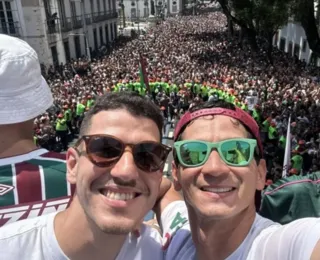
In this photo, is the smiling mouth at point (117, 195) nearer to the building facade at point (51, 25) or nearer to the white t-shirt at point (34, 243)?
the white t-shirt at point (34, 243)

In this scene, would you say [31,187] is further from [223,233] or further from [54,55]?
[54,55]

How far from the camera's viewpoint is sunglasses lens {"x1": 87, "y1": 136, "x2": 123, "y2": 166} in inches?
60.3

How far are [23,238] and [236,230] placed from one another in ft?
3.33

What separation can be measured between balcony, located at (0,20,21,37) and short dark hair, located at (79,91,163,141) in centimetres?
2685

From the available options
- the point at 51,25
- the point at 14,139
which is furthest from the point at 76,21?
the point at 14,139

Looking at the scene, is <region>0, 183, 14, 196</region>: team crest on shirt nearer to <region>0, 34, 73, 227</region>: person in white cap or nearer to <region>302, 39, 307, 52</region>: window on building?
<region>0, 34, 73, 227</region>: person in white cap

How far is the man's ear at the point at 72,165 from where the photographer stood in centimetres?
165

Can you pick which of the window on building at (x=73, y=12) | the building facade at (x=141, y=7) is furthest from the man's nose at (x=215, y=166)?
the building facade at (x=141, y=7)

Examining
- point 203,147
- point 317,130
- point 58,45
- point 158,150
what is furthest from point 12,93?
point 58,45

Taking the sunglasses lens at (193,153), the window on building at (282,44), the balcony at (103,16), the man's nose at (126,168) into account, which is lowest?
the window on building at (282,44)

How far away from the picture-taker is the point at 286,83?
608 inches

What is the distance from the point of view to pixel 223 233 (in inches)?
70.5

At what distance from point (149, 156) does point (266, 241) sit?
2.10ft

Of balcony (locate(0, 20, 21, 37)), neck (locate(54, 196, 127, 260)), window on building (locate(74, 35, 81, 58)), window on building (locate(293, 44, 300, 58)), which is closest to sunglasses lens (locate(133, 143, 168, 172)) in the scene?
neck (locate(54, 196, 127, 260))
